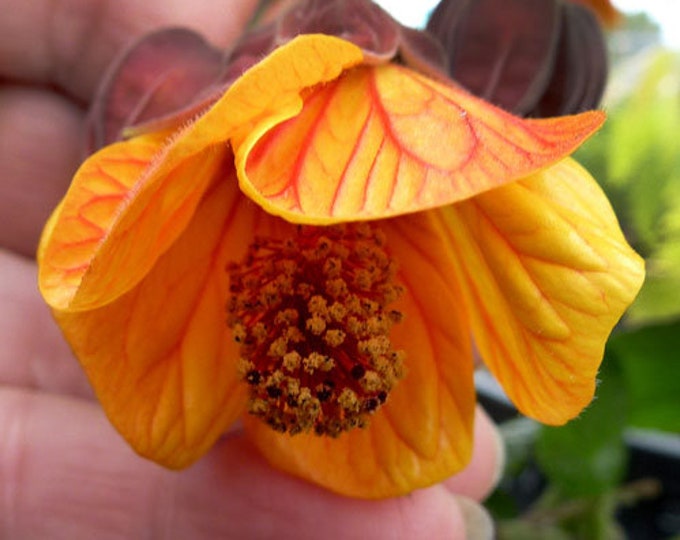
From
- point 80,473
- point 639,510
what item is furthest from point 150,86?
point 639,510

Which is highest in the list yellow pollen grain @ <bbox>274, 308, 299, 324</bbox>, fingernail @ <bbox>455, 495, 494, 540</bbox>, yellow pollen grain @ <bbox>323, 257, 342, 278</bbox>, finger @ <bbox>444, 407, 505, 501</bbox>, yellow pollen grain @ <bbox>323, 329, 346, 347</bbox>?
yellow pollen grain @ <bbox>323, 257, 342, 278</bbox>

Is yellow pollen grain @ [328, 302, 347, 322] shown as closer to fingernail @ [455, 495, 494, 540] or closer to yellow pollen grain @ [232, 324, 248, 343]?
yellow pollen grain @ [232, 324, 248, 343]

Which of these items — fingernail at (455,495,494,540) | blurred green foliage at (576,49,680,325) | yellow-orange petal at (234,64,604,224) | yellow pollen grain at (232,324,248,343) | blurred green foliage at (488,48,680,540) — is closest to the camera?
yellow-orange petal at (234,64,604,224)

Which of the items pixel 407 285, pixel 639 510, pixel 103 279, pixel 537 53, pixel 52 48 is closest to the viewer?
pixel 103 279

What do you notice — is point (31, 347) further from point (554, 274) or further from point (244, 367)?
point (554, 274)

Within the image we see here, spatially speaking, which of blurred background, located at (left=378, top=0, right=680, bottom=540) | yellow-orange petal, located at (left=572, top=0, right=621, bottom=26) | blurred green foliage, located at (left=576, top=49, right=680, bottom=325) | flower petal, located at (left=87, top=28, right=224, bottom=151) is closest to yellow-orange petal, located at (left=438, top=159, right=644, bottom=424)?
flower petal, located at (left=87, top=28, right=224, bottom=151)

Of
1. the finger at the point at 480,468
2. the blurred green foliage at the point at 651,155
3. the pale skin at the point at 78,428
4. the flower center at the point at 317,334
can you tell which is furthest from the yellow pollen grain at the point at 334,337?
the blurred green foliage at the point at 651,155

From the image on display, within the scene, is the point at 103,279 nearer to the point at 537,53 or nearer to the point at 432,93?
the point at 432,93
